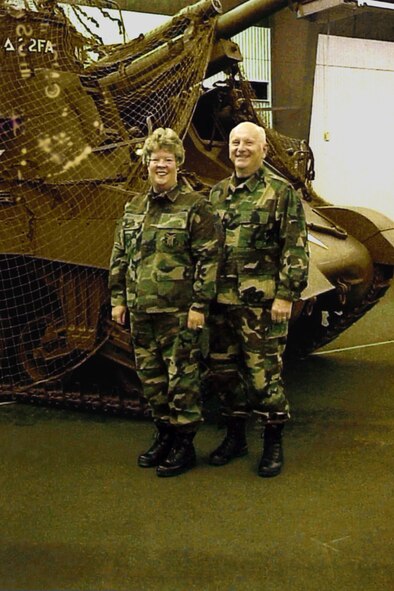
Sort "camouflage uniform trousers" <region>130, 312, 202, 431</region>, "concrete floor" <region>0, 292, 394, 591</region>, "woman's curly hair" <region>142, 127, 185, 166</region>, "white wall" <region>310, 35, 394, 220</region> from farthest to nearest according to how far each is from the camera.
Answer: "white wall" <region>310, 35, 394, 220</region>, "camouflage uniform trousers" <region>130, 312, 202, 431</region>, "woman's curly hair" <region>142, 127, 185, 166</region>, "concrete floor" <region>0, 292, 394, 591</region>

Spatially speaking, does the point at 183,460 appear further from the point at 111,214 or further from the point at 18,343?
the point at 18,343

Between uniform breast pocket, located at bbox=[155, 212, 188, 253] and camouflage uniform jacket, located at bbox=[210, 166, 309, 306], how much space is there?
223mm

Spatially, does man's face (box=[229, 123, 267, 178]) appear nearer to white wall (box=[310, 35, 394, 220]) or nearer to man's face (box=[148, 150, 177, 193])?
man's face (box=[148, 150, 177, 193])

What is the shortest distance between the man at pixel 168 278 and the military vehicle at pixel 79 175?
31.2 inches

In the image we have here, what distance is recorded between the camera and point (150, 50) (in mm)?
5148

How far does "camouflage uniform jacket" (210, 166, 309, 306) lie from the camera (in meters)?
3.48

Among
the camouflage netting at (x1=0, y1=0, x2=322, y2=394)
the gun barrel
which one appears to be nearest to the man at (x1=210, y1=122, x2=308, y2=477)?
the camouflage netting at (x1=0, y1=0, x2=322, y2=394)

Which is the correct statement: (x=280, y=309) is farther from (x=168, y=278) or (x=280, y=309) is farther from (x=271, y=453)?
(x=271, y=453)

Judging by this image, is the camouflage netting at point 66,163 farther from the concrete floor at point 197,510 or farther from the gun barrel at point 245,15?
the concrete floor at point 197,510

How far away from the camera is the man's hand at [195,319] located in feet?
11.4

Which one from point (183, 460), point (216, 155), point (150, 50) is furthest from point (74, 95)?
point (183, 460)

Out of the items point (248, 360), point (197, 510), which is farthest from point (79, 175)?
point (197, 510)

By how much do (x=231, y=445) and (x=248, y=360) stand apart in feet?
1.69

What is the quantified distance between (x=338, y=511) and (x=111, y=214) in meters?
2.02
